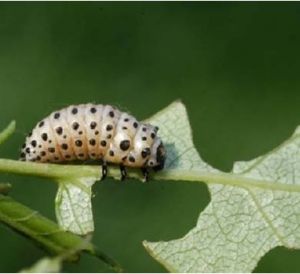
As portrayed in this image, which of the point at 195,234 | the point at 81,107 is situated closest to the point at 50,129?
the point at 81,107

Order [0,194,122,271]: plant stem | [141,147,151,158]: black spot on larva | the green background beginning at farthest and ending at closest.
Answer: the green background, [141,147,151,158]: black spot on larva, [0,194,122,271]: plant stem

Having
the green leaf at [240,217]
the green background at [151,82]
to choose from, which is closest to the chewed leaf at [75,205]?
the green leaf at [240,217]

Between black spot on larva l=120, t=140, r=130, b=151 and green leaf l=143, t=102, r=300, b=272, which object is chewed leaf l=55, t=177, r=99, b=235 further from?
black spot on larva l=120, t=140, r=130, b=151

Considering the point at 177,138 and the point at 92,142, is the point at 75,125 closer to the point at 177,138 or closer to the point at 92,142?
the point at 92,142

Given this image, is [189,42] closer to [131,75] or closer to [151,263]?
[131,75]

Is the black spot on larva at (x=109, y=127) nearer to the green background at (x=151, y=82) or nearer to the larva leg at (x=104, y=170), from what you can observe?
the larva leg at (x=104, y=170)

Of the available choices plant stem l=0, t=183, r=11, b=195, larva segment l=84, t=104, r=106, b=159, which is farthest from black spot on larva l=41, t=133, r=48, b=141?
plant stem l=0, t=183, r=11, b=195

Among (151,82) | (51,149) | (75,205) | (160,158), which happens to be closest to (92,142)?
(51,149)
